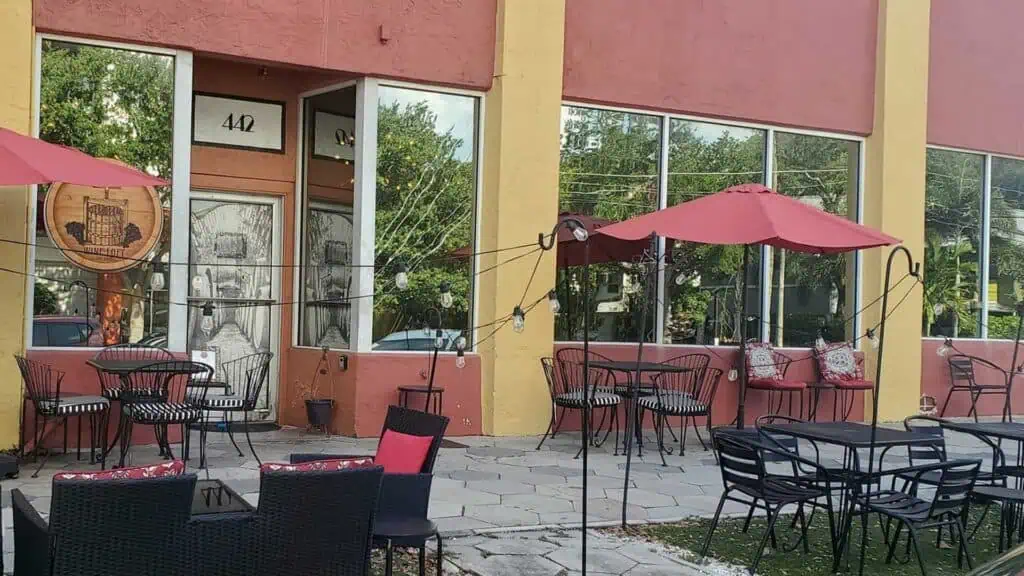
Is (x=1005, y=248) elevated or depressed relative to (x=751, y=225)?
elevated

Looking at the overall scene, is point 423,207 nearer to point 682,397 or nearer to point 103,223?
point 103,223

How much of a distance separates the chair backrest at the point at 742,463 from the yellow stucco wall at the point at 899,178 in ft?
22.1

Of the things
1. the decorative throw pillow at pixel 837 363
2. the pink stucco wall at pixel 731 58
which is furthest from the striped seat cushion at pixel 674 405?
the pink stucco wall at pixel 731 58

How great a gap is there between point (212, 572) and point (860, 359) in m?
9.59

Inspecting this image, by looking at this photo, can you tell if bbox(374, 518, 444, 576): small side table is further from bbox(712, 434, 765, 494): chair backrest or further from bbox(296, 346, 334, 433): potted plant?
bbox(296, 346, 334, 433): potted plant

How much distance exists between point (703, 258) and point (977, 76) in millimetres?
4841

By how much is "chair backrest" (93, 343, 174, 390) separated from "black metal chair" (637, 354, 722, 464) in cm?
422

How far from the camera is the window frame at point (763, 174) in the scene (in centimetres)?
1073

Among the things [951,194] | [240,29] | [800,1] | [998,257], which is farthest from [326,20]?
[998,257]

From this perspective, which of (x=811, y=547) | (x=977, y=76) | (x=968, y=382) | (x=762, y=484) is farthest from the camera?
(x=977, y=76)

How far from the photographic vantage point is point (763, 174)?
11.5 meters

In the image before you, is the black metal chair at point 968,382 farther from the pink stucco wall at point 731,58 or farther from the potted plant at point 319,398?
the potted plant at point 319,398

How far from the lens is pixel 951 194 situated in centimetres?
1270

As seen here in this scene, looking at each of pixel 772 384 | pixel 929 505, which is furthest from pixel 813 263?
pixel 929 505
